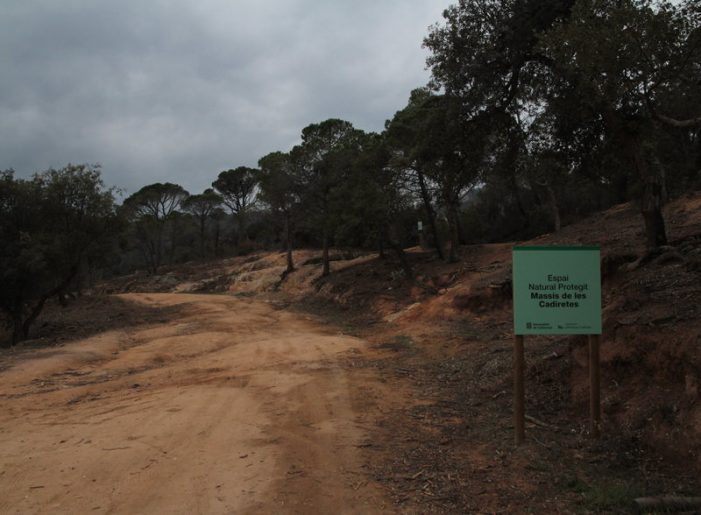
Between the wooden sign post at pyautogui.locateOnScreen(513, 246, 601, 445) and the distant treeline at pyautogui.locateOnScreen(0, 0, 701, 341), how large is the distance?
2852 millimetres

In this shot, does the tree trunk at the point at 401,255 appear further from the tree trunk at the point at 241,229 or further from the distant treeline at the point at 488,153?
the tree trunk at the point at 241,229

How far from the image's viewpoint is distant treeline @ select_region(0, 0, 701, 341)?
670cm

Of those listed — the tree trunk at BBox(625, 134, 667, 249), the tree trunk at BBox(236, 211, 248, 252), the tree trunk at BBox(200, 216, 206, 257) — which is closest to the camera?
the tree trunk at BBox(625, 134, 667, 249)

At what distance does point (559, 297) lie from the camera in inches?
203

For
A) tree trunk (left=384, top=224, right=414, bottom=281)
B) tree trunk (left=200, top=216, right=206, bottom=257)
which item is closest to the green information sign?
tree trunk (left=384, top=224, right=414, bottom=281)

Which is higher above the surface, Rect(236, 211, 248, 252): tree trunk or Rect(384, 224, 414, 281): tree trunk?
Rect(236, 211, 248, 252): tree trunk

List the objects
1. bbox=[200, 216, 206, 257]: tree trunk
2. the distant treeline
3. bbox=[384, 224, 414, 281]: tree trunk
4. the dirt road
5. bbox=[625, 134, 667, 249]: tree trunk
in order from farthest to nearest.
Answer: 1. bbox=[200, 216, 206, 257]: tree trunk
2. bbox=[384, 224, 414, 281]: tree trunk
3. bbox=[625, 134, 667, 249]: tree trunk
4. the distant treeline
5. the dirt road

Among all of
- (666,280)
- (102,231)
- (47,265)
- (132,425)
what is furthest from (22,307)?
(666,280)

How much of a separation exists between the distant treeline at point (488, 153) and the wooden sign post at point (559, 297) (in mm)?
2852

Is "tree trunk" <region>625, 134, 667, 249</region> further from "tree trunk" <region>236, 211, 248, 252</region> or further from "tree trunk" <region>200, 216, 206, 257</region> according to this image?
"tree trunk" <region>200, 216, 206, 257</region>

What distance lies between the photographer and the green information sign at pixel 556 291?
5117 millimetres

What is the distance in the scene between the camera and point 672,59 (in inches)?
247

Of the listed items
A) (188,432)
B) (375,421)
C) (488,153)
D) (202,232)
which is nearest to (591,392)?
(375,421)

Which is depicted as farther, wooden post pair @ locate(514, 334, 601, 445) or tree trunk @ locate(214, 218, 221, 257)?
tree trunk @ locate(214, 218, 221, 257)
